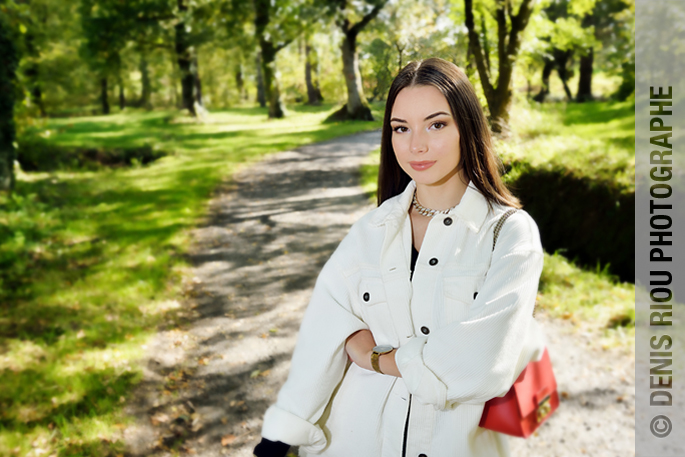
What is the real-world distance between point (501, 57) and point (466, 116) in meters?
6.05

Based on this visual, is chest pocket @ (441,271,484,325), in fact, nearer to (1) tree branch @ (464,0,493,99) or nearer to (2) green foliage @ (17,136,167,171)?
(1) tree branch @ (464,0,493,99)

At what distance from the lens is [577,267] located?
6410 mm

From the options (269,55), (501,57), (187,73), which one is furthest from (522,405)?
(187,73)

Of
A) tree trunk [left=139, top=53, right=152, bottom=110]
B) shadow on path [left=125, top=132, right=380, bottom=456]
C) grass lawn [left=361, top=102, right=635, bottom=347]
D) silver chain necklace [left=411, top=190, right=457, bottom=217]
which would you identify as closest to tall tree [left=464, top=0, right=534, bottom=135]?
grass lawn [left=361, top=102, right=635, bottom=347]

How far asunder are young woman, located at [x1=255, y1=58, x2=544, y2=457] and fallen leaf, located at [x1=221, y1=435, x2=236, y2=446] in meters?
1.96

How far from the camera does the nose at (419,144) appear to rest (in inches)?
66.9

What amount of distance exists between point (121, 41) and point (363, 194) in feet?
58.9

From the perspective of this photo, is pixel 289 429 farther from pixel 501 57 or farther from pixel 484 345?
pixel 501 57

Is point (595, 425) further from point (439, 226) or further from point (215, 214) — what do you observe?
point (215, 214)

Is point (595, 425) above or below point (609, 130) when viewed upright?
below

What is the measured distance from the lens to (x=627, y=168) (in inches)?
245

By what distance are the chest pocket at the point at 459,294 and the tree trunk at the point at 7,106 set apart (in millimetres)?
10775

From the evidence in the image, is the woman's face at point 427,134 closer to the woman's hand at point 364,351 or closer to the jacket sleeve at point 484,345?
the jacket sleeve at point 484,345

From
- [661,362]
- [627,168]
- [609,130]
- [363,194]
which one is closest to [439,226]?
[661,362]
